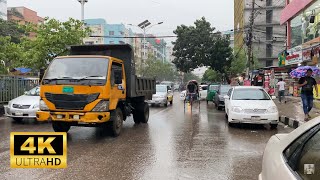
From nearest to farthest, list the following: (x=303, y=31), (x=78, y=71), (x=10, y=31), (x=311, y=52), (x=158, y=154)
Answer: (x=158, y=154), (x=78, y=71), (x=311, y=52), (x=303, y=31), (x=10, y=31)

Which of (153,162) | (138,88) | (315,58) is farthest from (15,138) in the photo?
(315,58)

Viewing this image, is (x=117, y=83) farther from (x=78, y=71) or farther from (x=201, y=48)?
(x=201, y=48)

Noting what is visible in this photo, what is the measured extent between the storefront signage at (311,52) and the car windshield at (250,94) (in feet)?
28.6

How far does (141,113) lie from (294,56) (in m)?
16.7

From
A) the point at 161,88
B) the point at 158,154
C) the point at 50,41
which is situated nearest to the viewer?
the point at 158,154

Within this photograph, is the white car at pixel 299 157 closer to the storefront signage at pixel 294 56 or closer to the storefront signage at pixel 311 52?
the storefront signage at pixel 311 52

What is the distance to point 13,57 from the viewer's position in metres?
20.0

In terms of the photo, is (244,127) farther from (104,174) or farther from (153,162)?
(104,174)

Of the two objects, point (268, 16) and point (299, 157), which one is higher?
point (268, 16)

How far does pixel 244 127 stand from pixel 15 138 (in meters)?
9.75

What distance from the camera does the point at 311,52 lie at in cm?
2086

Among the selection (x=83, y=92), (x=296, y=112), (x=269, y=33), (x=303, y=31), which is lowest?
(x=296, y=112)

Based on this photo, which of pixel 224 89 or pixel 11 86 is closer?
pixel 11 86

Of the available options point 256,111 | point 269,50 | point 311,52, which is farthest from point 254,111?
point 269,50
